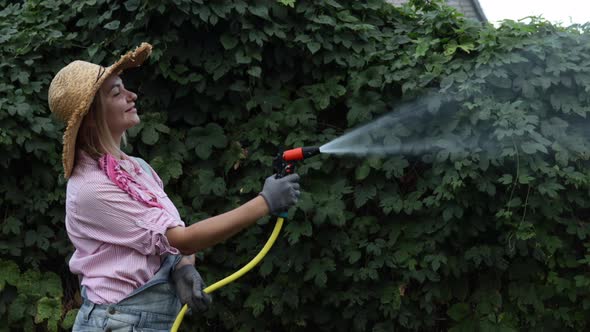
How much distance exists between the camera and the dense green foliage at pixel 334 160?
3949mm

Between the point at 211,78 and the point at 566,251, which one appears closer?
the point at 566,251

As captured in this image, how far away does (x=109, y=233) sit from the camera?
2.46 meters

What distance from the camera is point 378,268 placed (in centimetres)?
411

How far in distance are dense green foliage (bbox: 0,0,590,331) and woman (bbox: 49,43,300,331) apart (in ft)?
5.03

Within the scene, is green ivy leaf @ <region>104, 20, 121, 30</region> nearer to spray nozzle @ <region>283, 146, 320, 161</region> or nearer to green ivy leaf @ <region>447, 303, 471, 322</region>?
spray nozzle @ <region>283, 146, 320, 161</region>

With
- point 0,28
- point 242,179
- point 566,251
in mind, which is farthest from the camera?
point 0,28

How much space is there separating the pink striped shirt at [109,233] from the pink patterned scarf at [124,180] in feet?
0.06

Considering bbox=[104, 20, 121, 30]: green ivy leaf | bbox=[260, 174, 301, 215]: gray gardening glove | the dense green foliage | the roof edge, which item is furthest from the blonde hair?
the roof edge

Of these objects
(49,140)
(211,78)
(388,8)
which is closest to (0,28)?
(49,140)

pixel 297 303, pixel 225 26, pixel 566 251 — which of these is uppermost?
pixel 225 26

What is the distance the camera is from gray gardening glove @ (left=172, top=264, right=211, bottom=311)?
2594 mm

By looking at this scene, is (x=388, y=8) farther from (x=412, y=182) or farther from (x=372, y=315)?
(x=372, y=315)

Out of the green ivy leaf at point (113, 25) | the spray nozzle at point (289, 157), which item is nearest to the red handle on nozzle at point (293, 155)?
the spray nozzle at point (289, 157)

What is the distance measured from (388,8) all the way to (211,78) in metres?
1.26
